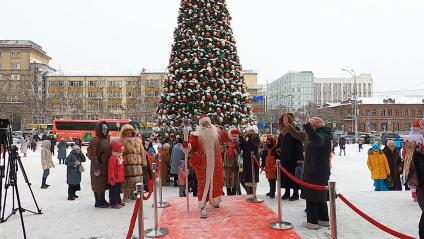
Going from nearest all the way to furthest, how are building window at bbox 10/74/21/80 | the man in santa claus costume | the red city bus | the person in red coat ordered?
1. the man in santa claus costume
2. the person in red coat
3. the red city bus
4. building window at bbox 10/74/21/80

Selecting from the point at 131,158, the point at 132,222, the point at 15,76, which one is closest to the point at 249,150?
the point at 131,158

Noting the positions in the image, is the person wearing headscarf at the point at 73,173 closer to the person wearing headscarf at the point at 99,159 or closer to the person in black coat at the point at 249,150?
the person wearing headscarf at the point at 99,159

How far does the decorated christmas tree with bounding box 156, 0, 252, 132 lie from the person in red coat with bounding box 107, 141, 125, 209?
529 cm

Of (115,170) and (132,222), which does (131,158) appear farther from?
(132,222)

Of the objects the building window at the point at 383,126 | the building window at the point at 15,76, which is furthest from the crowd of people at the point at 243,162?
the building window at the point at 15,76

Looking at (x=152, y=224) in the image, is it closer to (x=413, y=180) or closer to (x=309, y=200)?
(x=309, y=200)

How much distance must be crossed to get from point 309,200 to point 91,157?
4.78 meters

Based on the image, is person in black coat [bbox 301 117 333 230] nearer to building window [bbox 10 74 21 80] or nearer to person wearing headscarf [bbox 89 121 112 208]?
person wearing headscarf [bbox 89 121 112 208]

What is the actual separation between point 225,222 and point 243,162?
9.69 feet

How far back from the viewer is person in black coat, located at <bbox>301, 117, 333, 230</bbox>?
6047 millimetres

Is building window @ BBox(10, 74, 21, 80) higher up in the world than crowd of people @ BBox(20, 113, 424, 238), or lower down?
higher up

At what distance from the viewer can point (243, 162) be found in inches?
370

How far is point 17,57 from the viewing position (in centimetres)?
8812

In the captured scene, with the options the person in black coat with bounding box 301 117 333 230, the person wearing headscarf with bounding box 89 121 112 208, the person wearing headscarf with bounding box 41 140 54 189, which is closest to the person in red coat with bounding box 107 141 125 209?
the person wearing headscarf with bounding box 89 121 112 208
